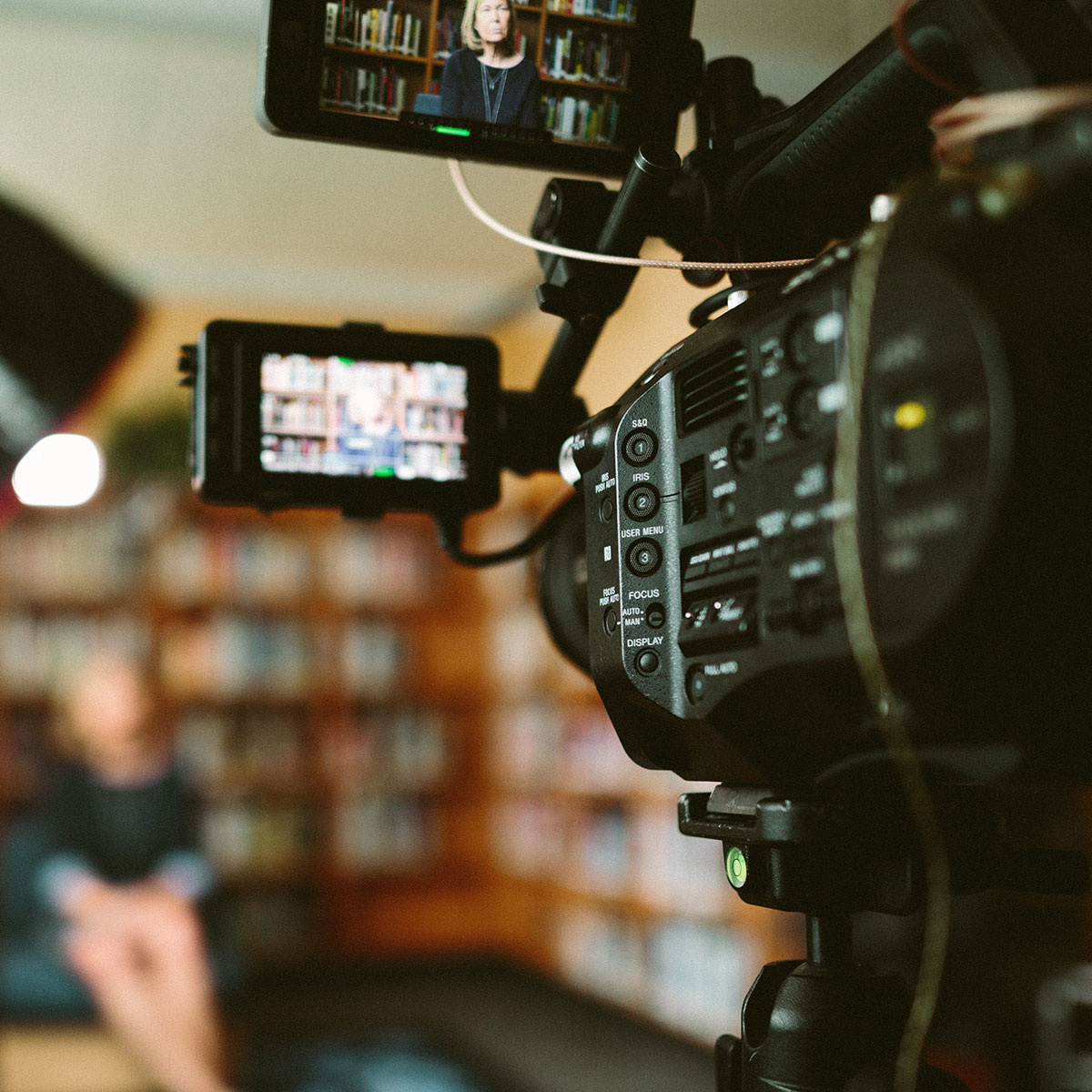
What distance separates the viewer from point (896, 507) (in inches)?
15.0

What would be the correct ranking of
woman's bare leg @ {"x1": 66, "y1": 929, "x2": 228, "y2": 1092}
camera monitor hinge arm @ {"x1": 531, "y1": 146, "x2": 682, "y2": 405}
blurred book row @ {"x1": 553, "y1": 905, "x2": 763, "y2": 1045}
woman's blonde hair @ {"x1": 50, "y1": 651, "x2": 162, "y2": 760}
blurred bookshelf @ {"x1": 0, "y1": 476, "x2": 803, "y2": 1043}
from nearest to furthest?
1. camera monitor hinge arm @ {"x1": 531, "y1": 146, "x2": 682, "y2": 405}
2. woman's bare leg @ {"x1": 66, "y1": 929, "x2": 228, "y2": 1092}
3. blurred book row @ {"x1": 553, "y1": 905, "x2": 763, "y2": 1045}
4. woman's blonde hair @ {"x1": 50, "y1": 651, "x2": 162, "y2": 760}
5. blurred bookshelf @ {"x1": 0, "y1": 476, "x2": 803, "y2": 1043}

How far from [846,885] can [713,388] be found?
25 centimetres

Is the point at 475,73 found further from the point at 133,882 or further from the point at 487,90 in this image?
the point at 133,882

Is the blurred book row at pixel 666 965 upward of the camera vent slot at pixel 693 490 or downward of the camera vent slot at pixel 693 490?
downward

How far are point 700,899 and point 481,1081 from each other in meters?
0.82

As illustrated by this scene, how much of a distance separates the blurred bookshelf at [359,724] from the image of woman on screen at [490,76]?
9.97ft

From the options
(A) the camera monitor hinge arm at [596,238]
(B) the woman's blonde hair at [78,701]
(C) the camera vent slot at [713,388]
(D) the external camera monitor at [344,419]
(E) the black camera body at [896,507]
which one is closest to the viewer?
(E) the black camera body at [896,507]

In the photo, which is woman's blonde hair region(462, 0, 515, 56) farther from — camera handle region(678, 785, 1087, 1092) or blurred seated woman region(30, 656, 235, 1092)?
blurred seated woman region(30, 656, 235, 1092)

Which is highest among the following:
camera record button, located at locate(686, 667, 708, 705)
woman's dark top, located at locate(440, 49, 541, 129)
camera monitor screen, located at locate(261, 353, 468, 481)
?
woman's dark top, located at locate(440, 49, 541, 129)

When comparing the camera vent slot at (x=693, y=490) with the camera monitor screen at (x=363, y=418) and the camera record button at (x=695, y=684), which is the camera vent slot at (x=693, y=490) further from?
the camera monitor screen at (x=363, y=418)

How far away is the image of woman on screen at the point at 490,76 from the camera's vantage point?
628mm

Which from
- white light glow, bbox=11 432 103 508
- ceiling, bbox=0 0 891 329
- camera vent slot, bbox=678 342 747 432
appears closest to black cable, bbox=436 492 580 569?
camera vent slot, bbox=678 342 747 432

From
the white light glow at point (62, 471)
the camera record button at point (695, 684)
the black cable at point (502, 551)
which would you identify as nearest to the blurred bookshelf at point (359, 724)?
the white light glow at point (62, 471)

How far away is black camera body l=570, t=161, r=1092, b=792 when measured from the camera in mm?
360
